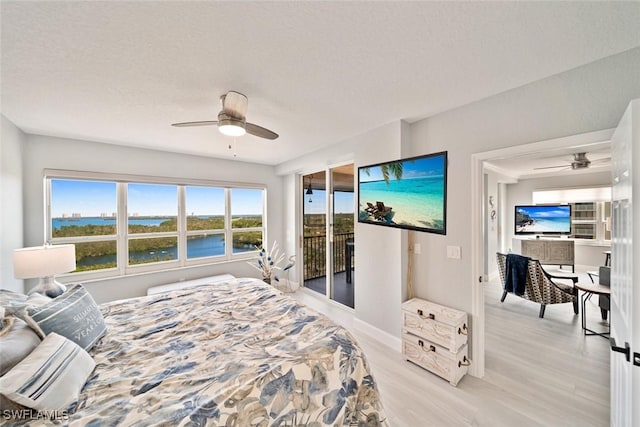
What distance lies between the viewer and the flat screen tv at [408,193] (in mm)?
1924

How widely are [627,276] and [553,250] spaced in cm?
600

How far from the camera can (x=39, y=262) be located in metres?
2.00

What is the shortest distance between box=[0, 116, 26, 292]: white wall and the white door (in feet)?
14.8

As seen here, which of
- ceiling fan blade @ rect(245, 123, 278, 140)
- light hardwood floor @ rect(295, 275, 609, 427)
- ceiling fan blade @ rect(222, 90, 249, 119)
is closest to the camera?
light hardwood floor @ rect(295, 275, 609, 427)

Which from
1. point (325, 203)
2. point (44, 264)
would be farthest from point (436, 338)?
point (44, 264)

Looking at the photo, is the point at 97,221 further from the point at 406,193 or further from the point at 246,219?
the point at 406,193

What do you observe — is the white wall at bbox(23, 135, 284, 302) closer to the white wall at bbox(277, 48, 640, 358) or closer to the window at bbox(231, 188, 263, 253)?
the window at bbox(231, 188, 263, 253)

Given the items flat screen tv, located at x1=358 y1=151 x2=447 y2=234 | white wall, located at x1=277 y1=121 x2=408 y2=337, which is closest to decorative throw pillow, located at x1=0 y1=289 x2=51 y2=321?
flat screen tv, located at x1=358 y1=151 x2=447 y2=234

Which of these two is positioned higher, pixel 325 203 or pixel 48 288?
pixel 325 203

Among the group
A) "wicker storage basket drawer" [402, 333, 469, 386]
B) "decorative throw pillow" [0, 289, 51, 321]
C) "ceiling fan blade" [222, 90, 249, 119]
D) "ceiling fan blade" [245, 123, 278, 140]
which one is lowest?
"wicker storage basket drawer" [402, 333, 469, 386]

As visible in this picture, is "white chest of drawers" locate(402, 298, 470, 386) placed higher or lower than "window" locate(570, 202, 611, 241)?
lower

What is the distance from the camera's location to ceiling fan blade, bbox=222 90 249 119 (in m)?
1.76

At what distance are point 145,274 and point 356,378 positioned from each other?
358 cm

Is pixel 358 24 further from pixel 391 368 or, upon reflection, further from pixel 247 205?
pixel 247 205
